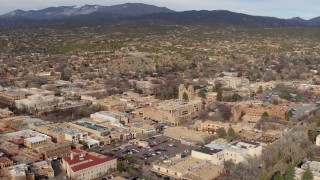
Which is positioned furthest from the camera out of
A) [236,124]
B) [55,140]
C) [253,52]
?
[253,52]

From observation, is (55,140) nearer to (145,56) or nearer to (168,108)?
(168,108)

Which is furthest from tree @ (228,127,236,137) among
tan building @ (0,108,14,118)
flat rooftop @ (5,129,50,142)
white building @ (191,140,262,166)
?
tan building @ (0,108,14,118)

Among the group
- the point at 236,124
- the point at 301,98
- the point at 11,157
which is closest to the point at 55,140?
the point at 11,157

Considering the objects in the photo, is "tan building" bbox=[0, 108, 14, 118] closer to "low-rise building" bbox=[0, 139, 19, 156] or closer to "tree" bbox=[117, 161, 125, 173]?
"low-rise building" bbox=[0, 139, 19, 156]

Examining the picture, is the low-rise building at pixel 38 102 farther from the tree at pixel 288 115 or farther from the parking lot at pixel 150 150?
the tree at pixel 288 115

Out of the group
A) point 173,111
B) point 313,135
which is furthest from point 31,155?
point 313,135
